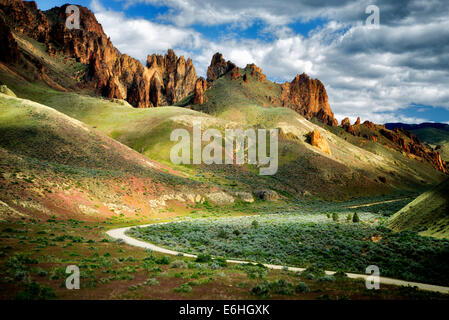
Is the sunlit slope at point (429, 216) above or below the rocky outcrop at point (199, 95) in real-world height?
below

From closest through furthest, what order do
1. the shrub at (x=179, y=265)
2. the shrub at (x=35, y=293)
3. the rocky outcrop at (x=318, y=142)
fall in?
the shrub at (x=35, y=293), the shrub at (x=179, y=265), the rocky outcrop at (x=318, y=142)

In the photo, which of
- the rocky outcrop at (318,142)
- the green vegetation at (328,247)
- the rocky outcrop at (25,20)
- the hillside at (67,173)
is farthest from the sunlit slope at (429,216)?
the rocky outcrop at (25,20)

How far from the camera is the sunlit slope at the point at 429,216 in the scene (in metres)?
25.9

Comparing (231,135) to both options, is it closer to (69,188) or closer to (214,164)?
(214,164)

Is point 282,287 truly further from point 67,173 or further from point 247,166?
point 247,166

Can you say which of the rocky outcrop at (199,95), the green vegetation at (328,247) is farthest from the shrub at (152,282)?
the rocky outcrop at (199,95)

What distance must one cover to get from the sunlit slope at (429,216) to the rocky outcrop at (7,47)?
156564 millimetres

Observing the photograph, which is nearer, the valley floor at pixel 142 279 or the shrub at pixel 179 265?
the valley floor at pixel 142 279

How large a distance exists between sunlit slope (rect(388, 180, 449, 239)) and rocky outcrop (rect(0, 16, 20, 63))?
514 feet

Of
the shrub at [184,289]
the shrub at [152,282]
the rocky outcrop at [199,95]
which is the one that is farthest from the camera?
the rocky outcrop at [199,95]

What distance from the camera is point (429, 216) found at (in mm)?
28516

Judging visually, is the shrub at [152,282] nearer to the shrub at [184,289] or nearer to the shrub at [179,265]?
the shrub at [184,289]

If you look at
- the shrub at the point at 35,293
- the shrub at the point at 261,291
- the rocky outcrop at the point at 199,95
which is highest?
the rocky outcrop at the point at 199,95
